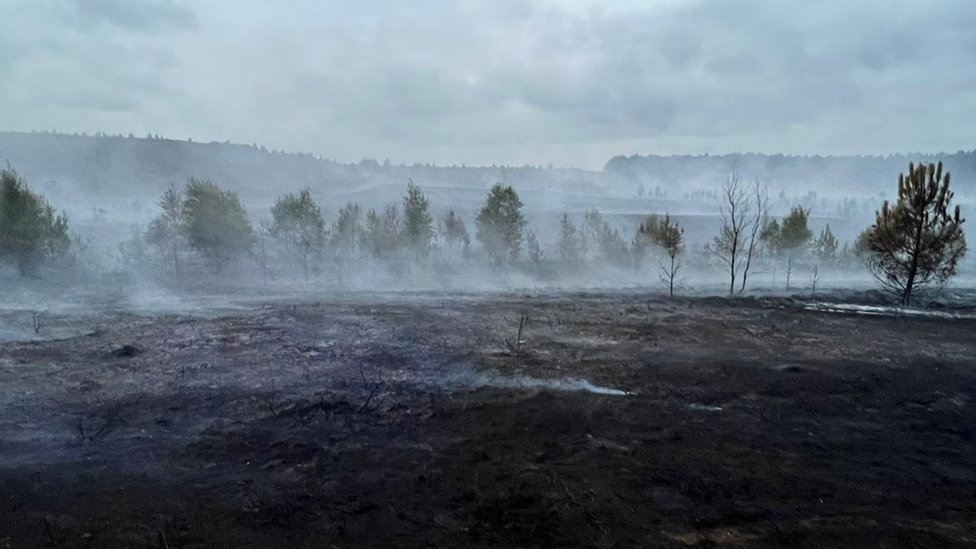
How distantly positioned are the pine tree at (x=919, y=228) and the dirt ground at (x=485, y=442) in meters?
10.1

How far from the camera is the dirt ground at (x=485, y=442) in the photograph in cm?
622

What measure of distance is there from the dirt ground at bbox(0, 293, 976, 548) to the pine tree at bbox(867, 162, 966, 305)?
10080 mm

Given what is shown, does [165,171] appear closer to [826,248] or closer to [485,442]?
[826,248]

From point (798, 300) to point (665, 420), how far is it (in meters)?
Result: 22.3

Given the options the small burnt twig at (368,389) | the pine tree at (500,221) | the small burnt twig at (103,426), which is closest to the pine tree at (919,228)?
the small burnt twig at (368,389)

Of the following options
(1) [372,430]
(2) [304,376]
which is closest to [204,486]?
(1) [372,430]

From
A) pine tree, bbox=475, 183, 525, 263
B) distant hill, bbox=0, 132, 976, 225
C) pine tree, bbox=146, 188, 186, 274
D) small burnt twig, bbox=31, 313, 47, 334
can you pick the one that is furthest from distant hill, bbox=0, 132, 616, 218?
small burnt twig, bbox=31, 313, 47, 334

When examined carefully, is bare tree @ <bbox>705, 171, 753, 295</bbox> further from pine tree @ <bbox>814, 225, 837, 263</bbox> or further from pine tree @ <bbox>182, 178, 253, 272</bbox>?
pine tree @ <bbox>182, 178, 253, 272</bbox>

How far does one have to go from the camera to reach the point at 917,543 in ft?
18.9

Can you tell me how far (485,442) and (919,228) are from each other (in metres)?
24.1

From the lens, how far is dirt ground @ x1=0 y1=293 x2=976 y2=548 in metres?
6.22

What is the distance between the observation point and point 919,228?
24.0 m

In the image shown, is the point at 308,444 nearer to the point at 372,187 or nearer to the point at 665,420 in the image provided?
the point at 665,420

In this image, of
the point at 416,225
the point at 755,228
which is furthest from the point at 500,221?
the point at 755,228
